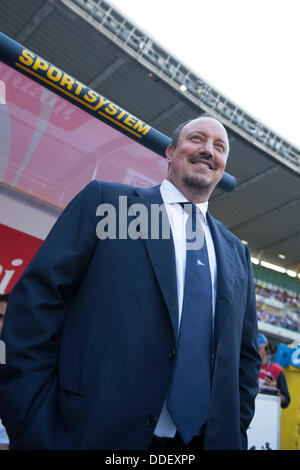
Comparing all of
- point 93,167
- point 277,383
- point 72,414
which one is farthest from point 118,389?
point 277,383

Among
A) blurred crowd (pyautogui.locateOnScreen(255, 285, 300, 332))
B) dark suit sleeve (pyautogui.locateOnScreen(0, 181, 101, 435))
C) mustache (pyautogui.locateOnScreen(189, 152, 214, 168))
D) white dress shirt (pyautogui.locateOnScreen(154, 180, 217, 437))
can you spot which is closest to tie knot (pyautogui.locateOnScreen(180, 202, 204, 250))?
white dress shirt (pyautogui.locateOnScreen(154, 180, 217, 437))

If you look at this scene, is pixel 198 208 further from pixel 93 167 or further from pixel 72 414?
pixel 93 167

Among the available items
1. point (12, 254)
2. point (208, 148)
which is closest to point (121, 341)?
point (208, 148)

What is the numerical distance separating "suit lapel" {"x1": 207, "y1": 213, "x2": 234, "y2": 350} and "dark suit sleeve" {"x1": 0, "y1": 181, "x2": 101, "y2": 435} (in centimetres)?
43

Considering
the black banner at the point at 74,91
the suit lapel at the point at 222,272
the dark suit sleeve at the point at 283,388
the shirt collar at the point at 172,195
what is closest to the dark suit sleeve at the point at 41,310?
the shirt collar at the point at 172,195

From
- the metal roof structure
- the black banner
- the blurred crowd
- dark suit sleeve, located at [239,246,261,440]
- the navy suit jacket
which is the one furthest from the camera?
the blurred crowd

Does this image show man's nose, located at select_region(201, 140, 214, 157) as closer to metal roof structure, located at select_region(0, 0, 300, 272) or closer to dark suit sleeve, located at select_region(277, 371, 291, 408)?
dark suit sleeve, located at select_region(277, 371, 291, 408)

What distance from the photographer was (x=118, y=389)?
86 cm

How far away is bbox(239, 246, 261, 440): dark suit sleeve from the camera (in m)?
1.16

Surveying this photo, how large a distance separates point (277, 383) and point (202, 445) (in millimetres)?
4095

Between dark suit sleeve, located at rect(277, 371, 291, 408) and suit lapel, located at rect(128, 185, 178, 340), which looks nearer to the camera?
suit lapel, located at rect(128, 185, 178, 340)

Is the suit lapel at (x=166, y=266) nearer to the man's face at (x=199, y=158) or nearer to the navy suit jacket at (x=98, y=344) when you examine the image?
the navy suit jacket at (x=98, y=344)

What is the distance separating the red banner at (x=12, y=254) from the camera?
1815 millimetres

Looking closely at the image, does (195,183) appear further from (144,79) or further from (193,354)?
(144,79)
